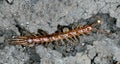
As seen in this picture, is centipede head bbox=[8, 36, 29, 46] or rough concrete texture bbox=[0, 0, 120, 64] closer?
rough concrete texture bbox=[0, 0, 120, 64]

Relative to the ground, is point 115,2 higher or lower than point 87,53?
higher

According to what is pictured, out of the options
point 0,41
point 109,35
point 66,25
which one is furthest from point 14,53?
point 109,35

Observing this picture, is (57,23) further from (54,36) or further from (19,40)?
(19,40)

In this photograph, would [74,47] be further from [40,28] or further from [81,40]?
[40,28]

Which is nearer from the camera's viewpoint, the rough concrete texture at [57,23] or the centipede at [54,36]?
the rough concrete texture at [57,23]

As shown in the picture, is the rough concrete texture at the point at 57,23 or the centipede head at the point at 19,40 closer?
the rough concrete texture at the point at 57,23

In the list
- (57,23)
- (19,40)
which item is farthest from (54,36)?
(19,40)
